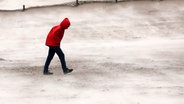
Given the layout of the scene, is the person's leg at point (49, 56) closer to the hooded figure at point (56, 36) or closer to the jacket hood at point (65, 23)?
the hooded figure at point (56, 36)

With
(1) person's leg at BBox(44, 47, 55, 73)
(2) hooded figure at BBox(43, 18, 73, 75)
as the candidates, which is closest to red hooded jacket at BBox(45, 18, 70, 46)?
(2) hooded figure at BBox(43, 18, 73, 75)

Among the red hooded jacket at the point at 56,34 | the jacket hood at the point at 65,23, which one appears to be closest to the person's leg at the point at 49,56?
the red hooded jacket at the point at 56,34

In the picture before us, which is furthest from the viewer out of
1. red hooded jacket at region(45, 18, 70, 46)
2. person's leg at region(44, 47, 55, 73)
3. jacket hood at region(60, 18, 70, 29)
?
person's leg at region(44, 47, 55, 73)

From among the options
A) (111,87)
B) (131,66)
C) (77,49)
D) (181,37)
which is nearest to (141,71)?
(131,66)

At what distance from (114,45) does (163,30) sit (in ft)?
10.2

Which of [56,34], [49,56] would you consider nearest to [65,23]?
[56,34]

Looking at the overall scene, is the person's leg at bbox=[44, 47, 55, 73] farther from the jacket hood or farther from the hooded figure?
the jacket hood

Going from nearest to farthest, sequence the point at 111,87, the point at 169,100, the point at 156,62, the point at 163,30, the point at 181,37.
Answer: the point at 169,100 < the point at 111,87 < the point at 156,62 < the point at 181,37 < the point at 163,30

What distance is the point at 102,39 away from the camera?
16.9m

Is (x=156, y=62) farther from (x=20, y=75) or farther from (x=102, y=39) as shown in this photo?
(x=102, y=39)

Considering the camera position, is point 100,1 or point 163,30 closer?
point 163,30

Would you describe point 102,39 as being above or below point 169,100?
below

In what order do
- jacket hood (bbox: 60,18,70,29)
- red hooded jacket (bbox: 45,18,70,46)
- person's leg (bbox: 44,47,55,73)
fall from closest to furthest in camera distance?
1. jacket hood (bbox: 60,18,70,29)
2. red hooded jacket (bbox: 45,18,70,46)
3. person's leg (bbox: 44,47,55,73)

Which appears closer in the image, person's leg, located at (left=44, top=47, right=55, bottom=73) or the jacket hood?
the jacket hood
